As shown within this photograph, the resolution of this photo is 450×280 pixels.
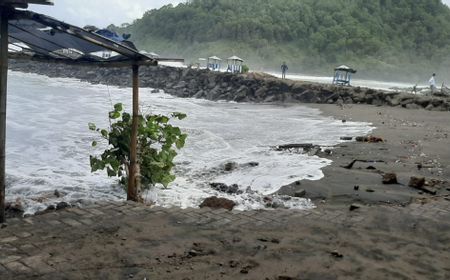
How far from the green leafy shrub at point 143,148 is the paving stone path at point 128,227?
1253mm

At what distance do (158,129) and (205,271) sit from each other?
3.42 m

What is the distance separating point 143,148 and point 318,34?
76.1m

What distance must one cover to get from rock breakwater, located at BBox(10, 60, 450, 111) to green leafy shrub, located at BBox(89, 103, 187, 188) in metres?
15.9

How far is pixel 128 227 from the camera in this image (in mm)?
4844

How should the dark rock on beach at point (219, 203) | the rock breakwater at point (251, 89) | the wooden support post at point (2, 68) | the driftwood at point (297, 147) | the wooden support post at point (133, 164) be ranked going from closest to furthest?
1. the wooden support post at point (2, 68)
2. the dark rock on beach at point (219, 203)
3. the wooden support post at point (133, 164)
4. the driftwood at point (297, 147)
5. the rock breakwater at point (251, 89)

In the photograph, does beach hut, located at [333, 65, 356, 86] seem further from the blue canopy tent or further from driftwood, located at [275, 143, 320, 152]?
the blue canopy tent

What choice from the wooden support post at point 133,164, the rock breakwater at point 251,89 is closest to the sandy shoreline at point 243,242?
the wooden support post at point 133,164

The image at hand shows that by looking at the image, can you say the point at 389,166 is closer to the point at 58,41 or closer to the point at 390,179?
the point at 390,179

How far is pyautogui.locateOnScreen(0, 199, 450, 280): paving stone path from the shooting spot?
3855mm

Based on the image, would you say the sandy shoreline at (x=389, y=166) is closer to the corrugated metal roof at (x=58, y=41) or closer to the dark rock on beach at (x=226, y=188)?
the dark rock on beach at (x=226, y=188)

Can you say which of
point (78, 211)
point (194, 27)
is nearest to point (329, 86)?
point (78, 211)

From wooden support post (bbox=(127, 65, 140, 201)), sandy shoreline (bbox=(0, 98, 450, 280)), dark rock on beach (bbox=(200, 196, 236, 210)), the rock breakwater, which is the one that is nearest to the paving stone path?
sandy shoreline (bbox=(0, 98, 450, 280))

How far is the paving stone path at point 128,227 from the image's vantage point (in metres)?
3.86

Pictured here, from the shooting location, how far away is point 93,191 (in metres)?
7.43
